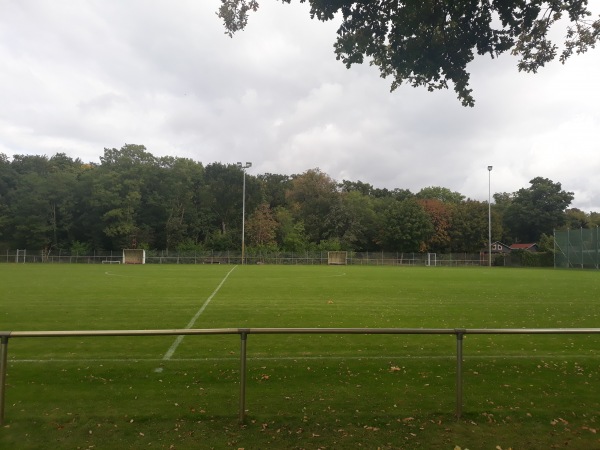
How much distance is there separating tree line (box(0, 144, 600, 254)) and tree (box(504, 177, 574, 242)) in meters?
0.41

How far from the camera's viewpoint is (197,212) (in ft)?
243

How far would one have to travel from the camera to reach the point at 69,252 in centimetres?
6438

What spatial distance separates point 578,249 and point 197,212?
50.9 metres

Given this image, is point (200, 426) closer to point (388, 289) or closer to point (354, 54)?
point (354, 54)

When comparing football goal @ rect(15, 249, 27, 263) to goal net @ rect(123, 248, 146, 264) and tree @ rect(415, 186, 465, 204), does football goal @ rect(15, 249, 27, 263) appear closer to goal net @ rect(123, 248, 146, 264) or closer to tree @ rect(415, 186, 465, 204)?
goal net @ rect(123, 248, 146, 264)

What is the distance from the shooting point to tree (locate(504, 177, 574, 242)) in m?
84.9

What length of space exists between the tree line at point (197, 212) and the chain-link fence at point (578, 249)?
13.9 m

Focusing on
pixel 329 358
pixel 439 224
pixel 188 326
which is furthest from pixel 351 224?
pixel 329 358

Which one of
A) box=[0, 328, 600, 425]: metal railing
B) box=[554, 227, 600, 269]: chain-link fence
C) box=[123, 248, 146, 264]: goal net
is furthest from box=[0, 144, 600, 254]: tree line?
box=[0, 328, 600, 425]: metal railing

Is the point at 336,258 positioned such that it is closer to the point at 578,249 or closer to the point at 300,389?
the point at 578,249

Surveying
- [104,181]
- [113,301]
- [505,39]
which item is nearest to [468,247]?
[104,181]

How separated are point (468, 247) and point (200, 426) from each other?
77.1 m

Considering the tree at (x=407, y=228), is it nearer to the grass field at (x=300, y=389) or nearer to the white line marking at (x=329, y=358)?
the grass field at (x=300, y=389)

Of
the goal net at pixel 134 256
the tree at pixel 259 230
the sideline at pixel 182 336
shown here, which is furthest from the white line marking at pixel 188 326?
the tree at pixel 259 230
